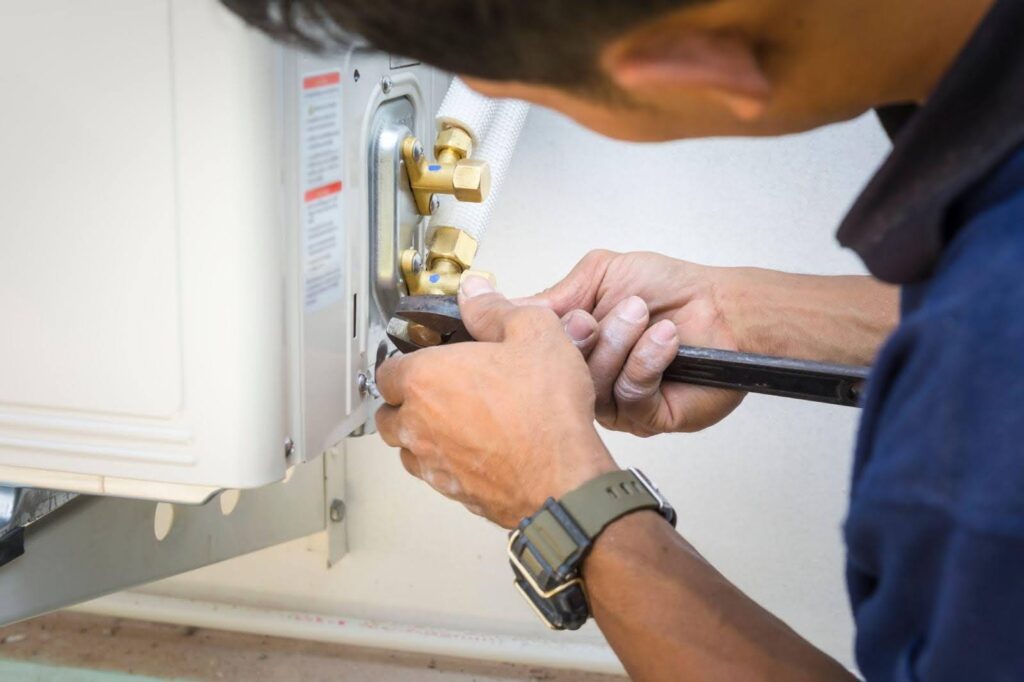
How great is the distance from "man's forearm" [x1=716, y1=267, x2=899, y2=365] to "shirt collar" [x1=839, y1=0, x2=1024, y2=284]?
0.36m

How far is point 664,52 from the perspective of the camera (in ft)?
1.05

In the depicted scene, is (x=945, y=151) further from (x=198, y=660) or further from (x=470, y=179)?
(x=198, y=660)

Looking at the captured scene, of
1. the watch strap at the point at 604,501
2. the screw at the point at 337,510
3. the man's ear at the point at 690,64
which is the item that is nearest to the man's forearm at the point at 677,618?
the watch strap at the point at 604,501

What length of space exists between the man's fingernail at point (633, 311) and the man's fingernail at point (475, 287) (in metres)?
0.09

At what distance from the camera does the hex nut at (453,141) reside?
2.32 feet

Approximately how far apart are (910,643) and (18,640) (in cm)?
93

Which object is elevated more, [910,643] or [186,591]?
[910,643]

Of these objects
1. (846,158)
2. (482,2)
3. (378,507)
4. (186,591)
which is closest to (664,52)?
(482,2)

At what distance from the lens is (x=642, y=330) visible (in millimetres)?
686

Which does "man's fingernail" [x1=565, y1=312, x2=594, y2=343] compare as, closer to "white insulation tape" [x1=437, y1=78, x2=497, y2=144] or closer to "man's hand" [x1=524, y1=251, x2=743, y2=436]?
"man's hand" [x1=524, y1=251, x2=743, y2=436]

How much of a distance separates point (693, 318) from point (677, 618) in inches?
12.5

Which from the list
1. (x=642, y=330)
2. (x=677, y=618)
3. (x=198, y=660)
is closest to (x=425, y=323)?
(x=642, y=330)

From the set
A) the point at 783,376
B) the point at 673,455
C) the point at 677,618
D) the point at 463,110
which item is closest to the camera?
the point at 677,618

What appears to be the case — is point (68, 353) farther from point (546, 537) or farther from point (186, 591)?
point (186, 591)
